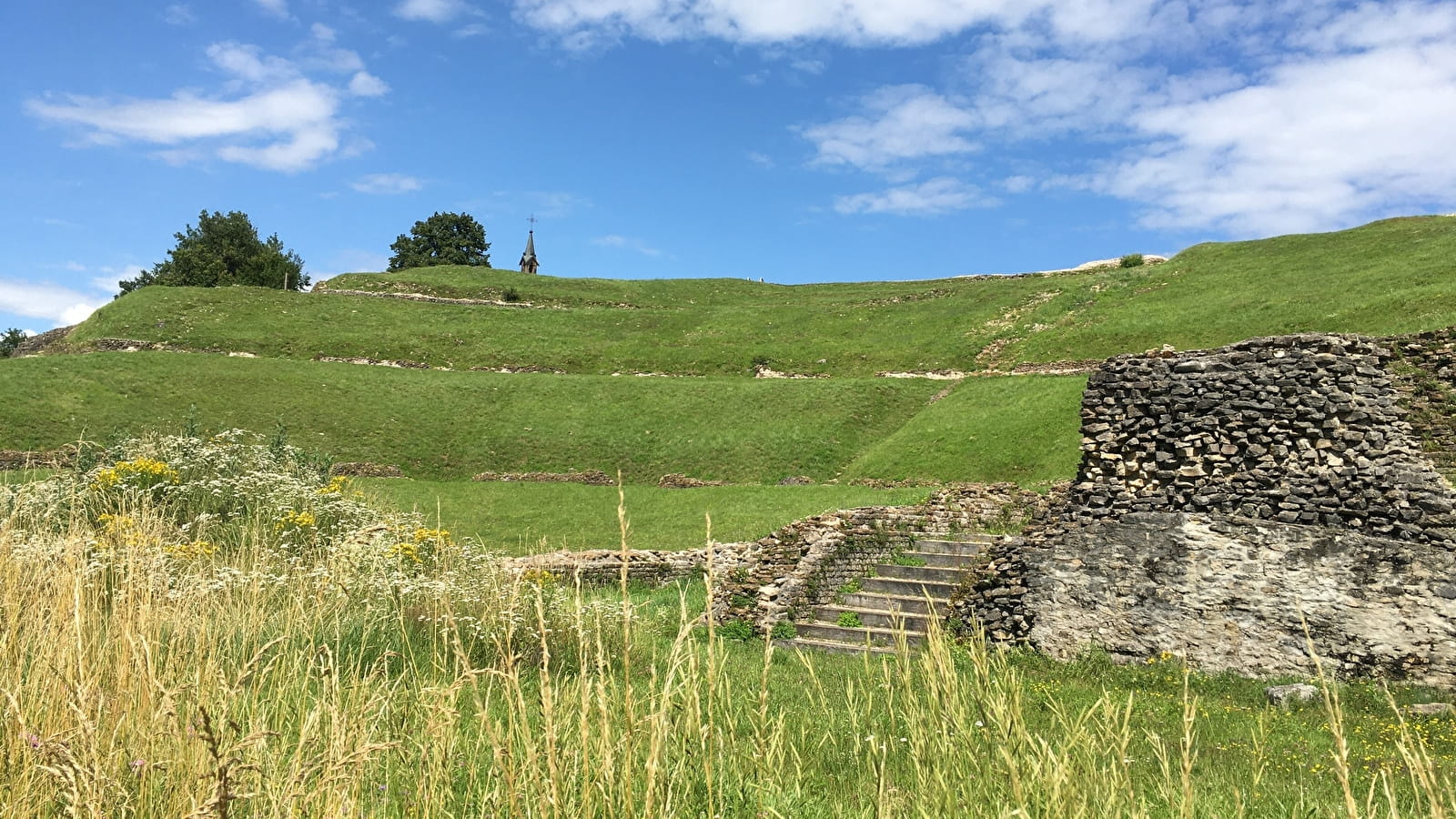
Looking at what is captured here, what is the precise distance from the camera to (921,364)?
4366 cm

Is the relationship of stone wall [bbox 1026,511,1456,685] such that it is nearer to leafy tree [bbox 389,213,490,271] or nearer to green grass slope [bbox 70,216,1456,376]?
green grass slope [bbox 70,216,1456,376]

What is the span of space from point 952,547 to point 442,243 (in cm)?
9701

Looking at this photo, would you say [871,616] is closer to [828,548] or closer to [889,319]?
[828,548]

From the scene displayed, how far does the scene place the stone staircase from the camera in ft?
43.7

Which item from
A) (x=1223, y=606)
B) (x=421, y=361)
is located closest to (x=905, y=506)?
(x=1223, y=606)

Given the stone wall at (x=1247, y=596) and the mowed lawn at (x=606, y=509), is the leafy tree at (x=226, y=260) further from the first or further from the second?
the stone wall at (x=1247, y=596)

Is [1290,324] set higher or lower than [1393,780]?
higher

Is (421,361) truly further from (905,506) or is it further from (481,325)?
(905,506)

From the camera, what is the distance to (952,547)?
51.9ft

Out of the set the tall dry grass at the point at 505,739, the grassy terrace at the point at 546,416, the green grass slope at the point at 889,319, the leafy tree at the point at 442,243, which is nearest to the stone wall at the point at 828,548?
the tall dry grass at the point at 505,739

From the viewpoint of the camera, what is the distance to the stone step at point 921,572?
14750 millimetres

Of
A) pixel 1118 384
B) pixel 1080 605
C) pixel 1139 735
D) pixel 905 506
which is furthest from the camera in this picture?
pixel 905 506

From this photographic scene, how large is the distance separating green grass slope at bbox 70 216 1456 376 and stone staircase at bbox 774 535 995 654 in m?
25.9

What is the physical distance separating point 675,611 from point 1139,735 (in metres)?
7.54
